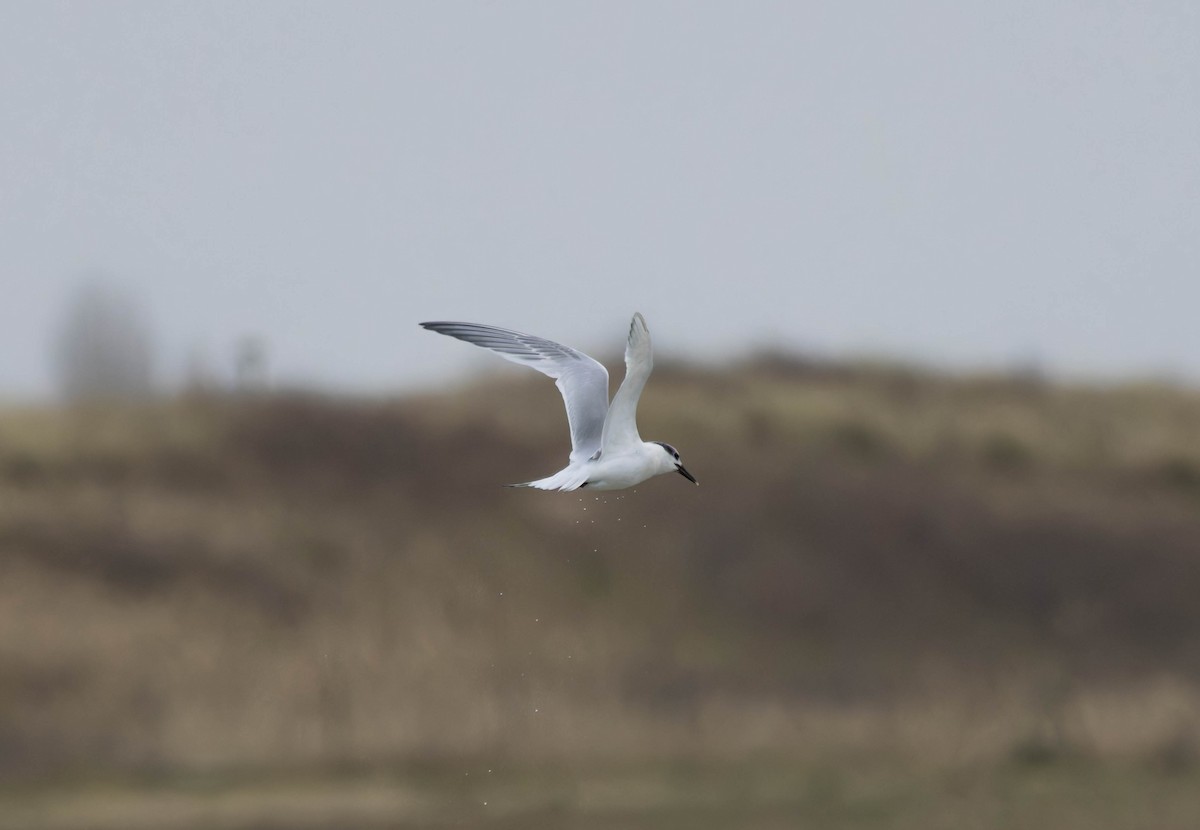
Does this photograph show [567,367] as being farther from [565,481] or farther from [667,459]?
[565,481]

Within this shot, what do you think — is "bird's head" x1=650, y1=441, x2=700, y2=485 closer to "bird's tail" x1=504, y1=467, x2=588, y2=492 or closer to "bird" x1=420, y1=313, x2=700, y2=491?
"bird" x1=420, y1=313, x2=700, y2=491

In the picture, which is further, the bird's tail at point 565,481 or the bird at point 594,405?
the bird at point 594,405

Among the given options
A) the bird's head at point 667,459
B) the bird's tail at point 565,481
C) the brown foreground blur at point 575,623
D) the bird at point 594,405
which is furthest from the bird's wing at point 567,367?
the brown foreground blur at point 575,623

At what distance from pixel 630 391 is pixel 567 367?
3.67 feet

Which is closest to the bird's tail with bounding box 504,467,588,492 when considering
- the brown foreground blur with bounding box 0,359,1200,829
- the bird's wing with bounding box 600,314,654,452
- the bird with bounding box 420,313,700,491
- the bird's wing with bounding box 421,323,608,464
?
the bird with bounding box 420,313,700,491

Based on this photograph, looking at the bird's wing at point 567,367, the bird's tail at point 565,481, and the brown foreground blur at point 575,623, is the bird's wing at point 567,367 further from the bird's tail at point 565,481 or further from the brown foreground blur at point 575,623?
the brown foreground blur at point 575,623

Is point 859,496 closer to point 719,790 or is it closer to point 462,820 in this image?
point 719,790

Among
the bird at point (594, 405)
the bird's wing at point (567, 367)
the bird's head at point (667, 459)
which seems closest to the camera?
the bird at point (594, 405)

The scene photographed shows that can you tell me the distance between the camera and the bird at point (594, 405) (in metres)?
9.47

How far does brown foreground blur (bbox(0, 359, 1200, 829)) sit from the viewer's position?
1728 cm

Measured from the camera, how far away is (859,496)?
22.3 metres

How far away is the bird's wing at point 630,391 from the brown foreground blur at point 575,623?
7.50 metres

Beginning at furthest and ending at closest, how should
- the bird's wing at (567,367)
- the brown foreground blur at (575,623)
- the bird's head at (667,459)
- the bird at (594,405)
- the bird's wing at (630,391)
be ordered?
the brown foreground blur at (575,623) < the bird's wing at (567,367) < the bird's head at (667,459) < the bird at (594,405) < the bird's wing at (630,391)

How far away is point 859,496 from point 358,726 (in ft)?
24.1
